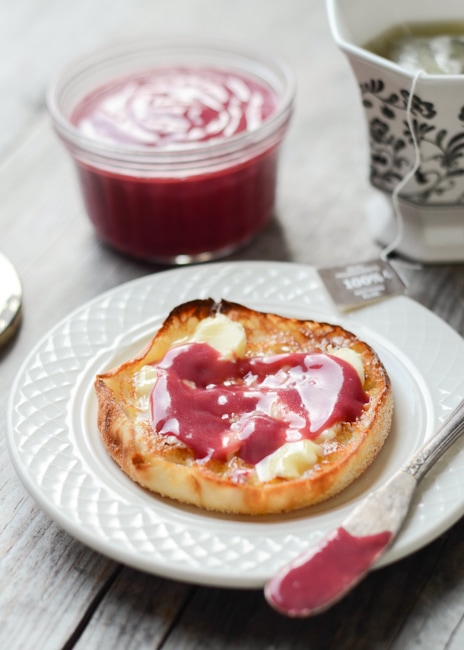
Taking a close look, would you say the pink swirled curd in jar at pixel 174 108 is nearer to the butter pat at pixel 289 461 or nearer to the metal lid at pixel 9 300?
the metal lid at pixel 9 300

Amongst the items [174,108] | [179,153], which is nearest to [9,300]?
[179,153]

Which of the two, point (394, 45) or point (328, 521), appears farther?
point (394, 45)

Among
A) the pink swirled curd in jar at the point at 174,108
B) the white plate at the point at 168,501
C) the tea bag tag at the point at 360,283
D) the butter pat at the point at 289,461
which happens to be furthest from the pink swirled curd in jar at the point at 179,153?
the butter pat at the point at 289,461

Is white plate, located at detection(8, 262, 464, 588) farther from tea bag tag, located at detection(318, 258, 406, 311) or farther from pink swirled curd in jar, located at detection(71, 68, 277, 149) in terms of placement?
pink swirled curd in jar, located at detection(71, 68, 277, 149)

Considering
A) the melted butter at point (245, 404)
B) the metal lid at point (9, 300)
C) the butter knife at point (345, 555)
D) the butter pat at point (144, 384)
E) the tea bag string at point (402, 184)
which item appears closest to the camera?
the butter knife at point (345, 555)

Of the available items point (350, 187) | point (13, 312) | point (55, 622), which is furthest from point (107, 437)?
point (350, 187)

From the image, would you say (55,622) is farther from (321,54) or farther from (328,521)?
(321,54)
